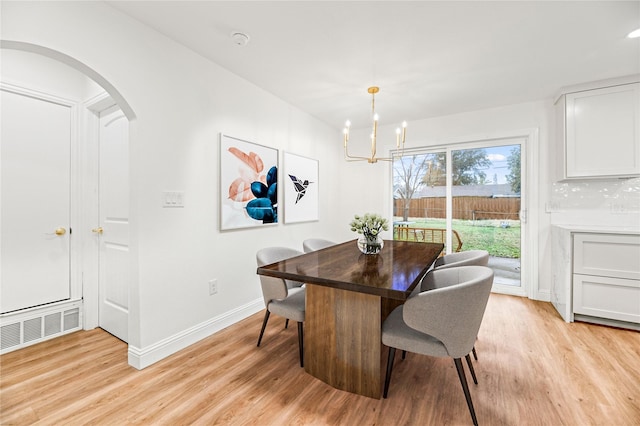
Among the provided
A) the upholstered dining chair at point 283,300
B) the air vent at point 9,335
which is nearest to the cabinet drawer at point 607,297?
the upholstered dining chair at point 283,300

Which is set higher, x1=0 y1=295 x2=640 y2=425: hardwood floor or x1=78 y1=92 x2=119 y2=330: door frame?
x1=78 y1=92 x2=119 y2=330: door frame

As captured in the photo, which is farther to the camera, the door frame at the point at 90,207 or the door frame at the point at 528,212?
the door frame at the point at 528,212

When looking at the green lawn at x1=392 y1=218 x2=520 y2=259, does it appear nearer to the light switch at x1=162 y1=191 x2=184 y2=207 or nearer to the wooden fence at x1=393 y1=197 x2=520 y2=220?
the wooden fence at x1=393 y1=197 x2=520 y2=220

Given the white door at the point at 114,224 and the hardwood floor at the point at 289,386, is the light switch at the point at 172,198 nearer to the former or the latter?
the white door at the point at 114,224

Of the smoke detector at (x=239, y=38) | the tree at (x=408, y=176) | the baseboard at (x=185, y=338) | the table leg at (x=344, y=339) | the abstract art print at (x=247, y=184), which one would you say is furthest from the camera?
the tree at (x=408, y=176)

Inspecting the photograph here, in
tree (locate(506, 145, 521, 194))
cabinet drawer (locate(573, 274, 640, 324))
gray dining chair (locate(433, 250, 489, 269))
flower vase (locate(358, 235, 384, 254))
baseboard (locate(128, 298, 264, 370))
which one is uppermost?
tree (locate(506, 145, 521, 194))

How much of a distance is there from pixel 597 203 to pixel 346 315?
3.37 m

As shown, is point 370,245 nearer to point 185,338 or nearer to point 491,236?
point 185,338

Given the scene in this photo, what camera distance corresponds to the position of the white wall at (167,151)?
1.72 metres

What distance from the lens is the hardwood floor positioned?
1.53 meters

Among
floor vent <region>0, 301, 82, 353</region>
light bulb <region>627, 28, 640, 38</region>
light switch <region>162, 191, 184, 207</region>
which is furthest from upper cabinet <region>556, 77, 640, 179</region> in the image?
floor vent <region>0, 301, 82, 353</region>

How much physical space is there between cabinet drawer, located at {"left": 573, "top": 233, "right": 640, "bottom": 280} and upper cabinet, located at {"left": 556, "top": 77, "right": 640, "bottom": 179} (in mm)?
697

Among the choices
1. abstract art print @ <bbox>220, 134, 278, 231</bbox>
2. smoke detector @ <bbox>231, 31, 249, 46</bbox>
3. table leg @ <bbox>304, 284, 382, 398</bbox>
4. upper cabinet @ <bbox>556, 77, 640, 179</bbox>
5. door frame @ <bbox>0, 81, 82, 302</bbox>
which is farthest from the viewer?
upper cabinet @ <bbox>556, 77, 640, 179</bbox>

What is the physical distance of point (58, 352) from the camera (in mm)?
2189
